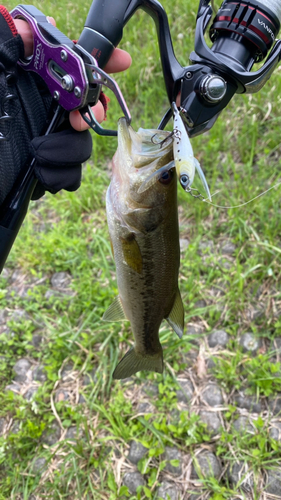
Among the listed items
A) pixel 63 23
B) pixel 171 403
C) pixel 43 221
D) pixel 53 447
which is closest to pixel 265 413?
pixel 171 403

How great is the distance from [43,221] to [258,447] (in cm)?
253

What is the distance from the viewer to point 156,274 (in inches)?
61.9

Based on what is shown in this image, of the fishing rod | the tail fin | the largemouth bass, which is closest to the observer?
the fishing rod

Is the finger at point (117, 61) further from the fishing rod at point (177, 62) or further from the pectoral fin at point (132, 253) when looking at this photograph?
the pectoral fin at point (132, 253)

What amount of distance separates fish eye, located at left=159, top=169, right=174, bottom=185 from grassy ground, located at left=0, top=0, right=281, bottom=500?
1.34 metres

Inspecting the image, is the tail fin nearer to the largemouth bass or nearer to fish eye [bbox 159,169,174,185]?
the largemouth bass

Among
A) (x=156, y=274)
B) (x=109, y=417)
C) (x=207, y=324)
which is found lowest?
(x=109, y=417)

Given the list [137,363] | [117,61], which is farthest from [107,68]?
[137,363]

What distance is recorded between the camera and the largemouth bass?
4.52ft

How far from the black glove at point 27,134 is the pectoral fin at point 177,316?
72cm

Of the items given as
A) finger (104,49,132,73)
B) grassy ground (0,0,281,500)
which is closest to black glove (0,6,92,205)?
finger (104,49,132,73)

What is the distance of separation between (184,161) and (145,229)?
44cm

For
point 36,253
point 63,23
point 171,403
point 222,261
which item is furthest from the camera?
point 63,23

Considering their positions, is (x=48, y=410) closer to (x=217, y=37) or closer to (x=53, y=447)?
(x=53, y=447)
